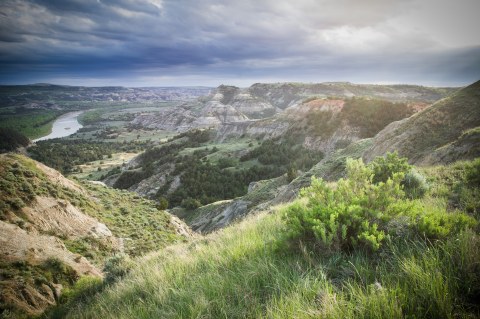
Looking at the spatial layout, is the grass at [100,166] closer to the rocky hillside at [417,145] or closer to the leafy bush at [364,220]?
the rocky hillside at [417,145]

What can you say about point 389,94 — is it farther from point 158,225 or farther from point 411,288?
point 411,288

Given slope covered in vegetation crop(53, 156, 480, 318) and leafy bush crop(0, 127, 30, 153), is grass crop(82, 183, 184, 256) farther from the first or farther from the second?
leafy bush crop(0, 127, 30, 153)

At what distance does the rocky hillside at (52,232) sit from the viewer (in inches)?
441

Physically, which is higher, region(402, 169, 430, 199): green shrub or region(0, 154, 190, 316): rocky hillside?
region(402, 169, 430, 199): green shrub

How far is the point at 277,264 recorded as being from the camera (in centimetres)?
371

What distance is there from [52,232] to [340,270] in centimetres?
2048

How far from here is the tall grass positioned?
2.29 metres

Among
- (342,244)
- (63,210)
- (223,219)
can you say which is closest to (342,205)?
(342,244)

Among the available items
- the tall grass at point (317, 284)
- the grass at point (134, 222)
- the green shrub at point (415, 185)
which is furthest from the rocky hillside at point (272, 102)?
the tall grass at point (317, 284)

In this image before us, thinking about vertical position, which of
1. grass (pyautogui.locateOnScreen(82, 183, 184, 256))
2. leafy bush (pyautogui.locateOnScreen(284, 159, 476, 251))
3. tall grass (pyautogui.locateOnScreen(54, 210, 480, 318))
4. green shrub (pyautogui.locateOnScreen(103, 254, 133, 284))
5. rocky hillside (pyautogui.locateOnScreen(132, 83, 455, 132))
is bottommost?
grass (pyautogui.locateOnScreen(82, 183, 184, 256))

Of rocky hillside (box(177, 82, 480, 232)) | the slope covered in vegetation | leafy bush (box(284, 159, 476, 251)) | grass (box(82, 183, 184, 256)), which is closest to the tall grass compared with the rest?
the slope covered in vegetation

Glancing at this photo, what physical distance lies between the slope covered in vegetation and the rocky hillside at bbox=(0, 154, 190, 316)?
A: 30.3 feet

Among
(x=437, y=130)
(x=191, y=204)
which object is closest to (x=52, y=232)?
(x=437, y=130)

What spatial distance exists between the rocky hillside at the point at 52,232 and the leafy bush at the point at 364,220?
1165 cm
